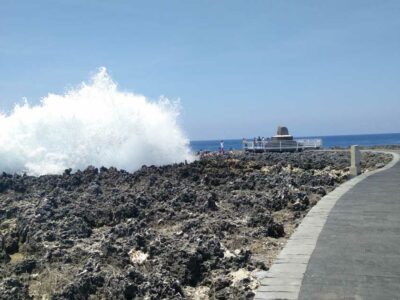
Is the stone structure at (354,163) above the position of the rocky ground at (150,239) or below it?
above

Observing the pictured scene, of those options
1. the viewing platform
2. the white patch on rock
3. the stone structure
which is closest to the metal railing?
the viewing platform

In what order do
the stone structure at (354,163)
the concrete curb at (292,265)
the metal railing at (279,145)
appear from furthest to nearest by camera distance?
1. the metal railing at (279,145)
2. the stone structure at (354,163)
3. the concrete curb at (292,265)

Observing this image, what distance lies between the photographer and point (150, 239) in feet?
24.4

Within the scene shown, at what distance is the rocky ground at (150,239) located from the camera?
5570 mm

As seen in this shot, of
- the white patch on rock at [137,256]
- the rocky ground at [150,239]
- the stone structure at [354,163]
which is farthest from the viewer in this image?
the stone structure at [354,163]

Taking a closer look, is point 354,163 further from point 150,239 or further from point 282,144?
point 282,144

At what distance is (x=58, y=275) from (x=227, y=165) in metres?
13.8

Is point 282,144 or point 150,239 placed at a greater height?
point 282,144

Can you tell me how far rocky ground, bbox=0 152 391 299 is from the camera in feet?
18.3

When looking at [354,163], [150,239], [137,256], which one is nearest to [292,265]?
[137,256]

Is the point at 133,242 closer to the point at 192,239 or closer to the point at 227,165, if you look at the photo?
the point at 192,239

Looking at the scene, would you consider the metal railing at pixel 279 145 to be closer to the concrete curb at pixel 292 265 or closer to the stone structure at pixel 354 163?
the stone structure at pixel 354 163

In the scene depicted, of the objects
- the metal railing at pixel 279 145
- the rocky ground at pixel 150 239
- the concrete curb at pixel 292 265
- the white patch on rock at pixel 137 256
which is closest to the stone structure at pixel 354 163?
the rocky ground at pixel 150 239

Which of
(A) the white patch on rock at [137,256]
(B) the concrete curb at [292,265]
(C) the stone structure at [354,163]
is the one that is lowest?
(A) the white patch on rock at [137,256]
